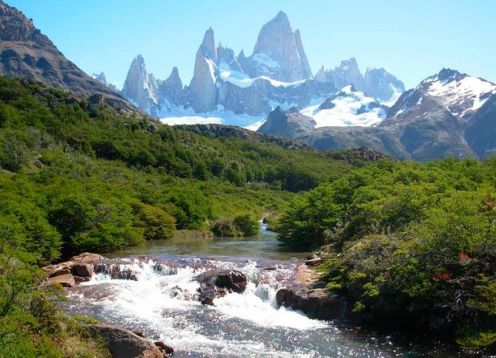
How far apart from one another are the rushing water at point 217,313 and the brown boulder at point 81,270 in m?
0.56

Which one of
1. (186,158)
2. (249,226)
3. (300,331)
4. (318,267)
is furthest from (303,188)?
(300,331)

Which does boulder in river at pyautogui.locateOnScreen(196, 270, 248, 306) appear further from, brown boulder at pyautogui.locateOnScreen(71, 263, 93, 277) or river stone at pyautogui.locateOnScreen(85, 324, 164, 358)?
river stone at pyautogui.locateOnScreen(85, 324, 164, 358)

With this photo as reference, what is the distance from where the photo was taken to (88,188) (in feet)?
160

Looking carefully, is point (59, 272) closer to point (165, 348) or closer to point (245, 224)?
point (165, 348)

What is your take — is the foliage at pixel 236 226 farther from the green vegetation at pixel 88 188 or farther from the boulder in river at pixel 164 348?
the boulder in river at pixel 164 348

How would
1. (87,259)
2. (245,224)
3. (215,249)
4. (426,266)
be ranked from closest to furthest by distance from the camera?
(426,266) → (87,259) → (215,249) → (245,224)

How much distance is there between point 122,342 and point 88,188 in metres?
35.2

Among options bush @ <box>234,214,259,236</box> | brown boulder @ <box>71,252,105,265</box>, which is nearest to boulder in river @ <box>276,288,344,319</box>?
brown boulder @ <box>71,252,105,265</box>

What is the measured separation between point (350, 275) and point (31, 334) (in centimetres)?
1490

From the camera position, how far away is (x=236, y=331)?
70.1 feet

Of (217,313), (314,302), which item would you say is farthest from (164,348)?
(314,302)

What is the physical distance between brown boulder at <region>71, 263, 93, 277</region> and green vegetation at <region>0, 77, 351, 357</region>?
227cm

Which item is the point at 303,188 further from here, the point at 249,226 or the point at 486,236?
the point at 486,236

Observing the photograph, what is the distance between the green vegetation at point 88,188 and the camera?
47.8 ft
